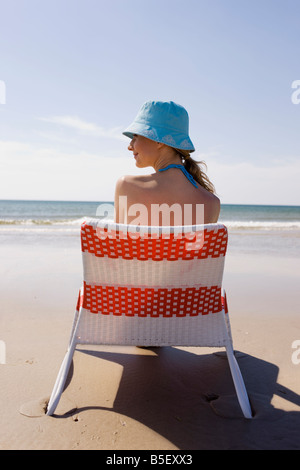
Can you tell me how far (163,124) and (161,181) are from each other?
0.37 meters

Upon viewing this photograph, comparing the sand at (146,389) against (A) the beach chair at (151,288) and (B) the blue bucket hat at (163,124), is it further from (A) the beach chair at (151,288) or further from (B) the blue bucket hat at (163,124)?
(B) the blue bucket hat at (163,124)

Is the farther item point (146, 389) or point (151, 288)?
point (146, 389)

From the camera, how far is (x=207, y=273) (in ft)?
7.02

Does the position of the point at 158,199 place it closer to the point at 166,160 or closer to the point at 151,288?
the point at 166,160

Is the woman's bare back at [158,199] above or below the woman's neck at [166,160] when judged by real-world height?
below

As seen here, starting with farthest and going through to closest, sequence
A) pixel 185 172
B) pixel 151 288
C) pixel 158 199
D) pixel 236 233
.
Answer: pixel 236 233, pixel 185 172, pixel 158 199, pixel 151 288

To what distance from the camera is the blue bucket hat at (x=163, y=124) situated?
235 cm

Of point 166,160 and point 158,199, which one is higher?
point 166,160

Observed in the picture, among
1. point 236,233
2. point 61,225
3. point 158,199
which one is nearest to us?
point 158,199

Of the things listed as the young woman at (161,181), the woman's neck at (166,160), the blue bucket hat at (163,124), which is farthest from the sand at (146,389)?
the blue bucket hat at (163,124)

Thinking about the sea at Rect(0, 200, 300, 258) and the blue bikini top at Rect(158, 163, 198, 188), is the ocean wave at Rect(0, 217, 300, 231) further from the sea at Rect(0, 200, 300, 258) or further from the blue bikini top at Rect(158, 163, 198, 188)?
the blue bikini top at Rect(158, 163, 198, 188)

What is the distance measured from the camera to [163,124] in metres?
2.38

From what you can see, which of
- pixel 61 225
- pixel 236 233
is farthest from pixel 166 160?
pixel 61 225

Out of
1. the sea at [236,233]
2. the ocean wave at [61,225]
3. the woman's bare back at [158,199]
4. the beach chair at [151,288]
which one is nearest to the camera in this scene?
the beach chair at [151,288]
